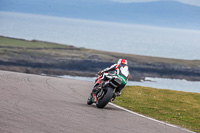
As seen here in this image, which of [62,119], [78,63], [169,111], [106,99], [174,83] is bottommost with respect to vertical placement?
[78,63]

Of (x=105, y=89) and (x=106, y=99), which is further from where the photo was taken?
(x=105, y=89)

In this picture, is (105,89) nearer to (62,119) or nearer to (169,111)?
(62,119)

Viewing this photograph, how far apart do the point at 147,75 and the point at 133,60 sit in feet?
31.5

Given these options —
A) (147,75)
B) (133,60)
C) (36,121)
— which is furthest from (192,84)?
(36,121)

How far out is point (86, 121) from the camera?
1045cm

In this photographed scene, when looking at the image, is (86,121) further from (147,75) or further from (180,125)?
(147,75)

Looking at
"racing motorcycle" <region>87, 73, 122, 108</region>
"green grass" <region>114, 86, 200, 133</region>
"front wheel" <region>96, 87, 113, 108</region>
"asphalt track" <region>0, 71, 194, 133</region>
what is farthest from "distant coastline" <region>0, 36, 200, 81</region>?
"asphalt track" <region>0, 71, 194, 133</region>

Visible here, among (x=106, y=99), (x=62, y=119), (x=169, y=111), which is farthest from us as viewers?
(x=169, y=111)

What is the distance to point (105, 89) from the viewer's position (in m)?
13.2

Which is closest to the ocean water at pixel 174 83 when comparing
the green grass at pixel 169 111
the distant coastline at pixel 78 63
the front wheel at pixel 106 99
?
the distant coastline at pixel 78 63

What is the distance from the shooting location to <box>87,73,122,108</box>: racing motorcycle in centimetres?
1294

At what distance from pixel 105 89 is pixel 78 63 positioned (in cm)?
5862

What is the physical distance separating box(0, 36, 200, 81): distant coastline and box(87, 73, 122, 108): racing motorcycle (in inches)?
1739

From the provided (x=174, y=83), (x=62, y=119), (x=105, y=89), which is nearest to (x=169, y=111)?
(x=105, y=89)
